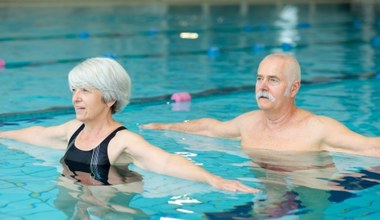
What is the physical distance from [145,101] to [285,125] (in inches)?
106

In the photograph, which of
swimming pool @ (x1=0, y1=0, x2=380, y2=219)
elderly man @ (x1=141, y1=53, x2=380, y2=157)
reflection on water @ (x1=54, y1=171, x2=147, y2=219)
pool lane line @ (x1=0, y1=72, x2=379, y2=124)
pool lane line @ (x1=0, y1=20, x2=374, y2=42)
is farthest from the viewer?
pool lane line @ (x1=0, y1=20, x2=374, y2=42)

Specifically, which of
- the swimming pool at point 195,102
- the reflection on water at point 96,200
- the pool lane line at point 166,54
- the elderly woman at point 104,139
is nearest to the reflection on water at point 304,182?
the swimming pool at point 195,102

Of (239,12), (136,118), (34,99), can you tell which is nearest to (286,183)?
(136,118)

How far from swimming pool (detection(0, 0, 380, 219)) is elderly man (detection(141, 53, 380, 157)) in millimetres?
92

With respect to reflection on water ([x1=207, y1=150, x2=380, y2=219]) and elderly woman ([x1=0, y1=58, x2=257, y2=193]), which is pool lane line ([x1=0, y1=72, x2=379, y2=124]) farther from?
reflection on water ([x1=207, y1=150, x2=380, y2=219])

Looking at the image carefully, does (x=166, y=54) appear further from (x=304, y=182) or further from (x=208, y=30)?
(x=304, y=182)

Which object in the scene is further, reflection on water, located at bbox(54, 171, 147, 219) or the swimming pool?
the swimming pool

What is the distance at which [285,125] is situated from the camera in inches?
189

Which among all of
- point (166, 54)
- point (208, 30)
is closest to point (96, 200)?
point (166, 54)

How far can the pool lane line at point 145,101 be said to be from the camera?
644 cm

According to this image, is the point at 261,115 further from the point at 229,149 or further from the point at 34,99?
the point at 34,99

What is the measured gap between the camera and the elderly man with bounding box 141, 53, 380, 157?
14.8 ft

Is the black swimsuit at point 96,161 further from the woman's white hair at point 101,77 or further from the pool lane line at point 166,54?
the pool lane line at point 166,54

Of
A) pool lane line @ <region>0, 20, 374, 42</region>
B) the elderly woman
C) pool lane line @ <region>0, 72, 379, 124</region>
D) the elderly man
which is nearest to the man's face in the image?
the elderly man
